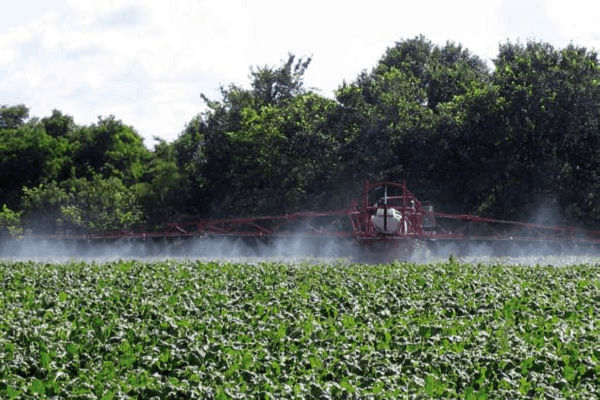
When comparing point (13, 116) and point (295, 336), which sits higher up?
point (13, 116)

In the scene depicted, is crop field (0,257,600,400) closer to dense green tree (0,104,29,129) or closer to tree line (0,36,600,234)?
tree line (0,36,600,234)

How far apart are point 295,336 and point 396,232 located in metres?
20.2

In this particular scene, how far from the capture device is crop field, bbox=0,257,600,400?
37.1 ft

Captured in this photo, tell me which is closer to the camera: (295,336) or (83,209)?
(295,336)

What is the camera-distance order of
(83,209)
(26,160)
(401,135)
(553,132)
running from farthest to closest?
(26,160) < (83,209) < (401,135) < (553,132)

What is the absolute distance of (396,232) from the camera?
34531 mm

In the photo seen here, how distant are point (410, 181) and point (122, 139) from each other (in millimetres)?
30338

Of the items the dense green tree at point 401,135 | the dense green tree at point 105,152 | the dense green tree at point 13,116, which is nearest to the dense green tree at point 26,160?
the dense green tree at point 105,152

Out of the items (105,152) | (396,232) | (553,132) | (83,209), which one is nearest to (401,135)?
(553,132)

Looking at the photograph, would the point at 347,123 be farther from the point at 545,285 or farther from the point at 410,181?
the point at 545,285

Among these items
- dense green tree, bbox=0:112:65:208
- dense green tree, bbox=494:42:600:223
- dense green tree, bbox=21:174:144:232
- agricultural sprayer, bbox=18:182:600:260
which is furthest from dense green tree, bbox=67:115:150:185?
dense green tree, bbox=494:42:600:223

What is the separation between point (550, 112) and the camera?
47.3 metres

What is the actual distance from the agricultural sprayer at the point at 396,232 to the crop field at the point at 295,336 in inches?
422

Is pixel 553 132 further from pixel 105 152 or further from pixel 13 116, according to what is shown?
pixel 13 116
